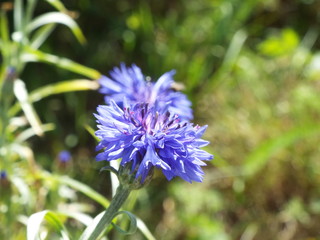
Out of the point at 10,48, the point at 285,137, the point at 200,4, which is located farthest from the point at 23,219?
the point at 200,4

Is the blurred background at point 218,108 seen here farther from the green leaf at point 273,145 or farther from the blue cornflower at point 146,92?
the blue cornflower at point 146,92

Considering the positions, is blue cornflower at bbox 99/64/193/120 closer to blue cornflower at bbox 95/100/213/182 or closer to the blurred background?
blue cornflower at bbox 95/100/213/182

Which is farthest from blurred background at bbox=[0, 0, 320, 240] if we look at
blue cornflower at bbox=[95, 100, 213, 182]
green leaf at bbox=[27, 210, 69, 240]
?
blue cornflower at bbox=[95, 100, 213, 182]

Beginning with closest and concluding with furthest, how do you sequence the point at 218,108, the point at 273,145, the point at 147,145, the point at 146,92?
the point at 147,145
the point at 146,92
the point at 273,145
the point at 218,108

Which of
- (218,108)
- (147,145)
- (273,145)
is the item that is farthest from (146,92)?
(218,108)

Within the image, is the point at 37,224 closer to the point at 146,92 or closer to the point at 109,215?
the point at 109,215
